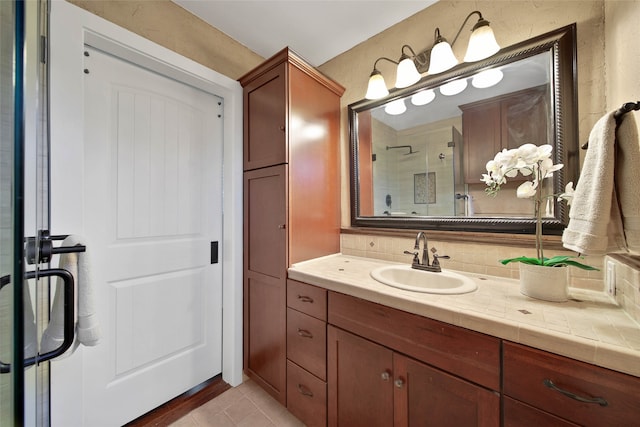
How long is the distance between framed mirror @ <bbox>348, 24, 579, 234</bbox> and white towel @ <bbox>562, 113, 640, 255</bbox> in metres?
0.42

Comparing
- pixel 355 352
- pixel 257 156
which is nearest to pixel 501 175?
pixel 355 352

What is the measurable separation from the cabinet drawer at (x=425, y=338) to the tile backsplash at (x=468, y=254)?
0.51 m

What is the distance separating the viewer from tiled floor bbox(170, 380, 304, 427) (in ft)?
4.35

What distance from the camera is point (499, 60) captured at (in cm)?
120

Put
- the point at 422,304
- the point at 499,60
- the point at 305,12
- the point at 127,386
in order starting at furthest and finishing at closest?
the point at 305,12 → the point at 127,386 → the point at 499,60 → the point at 422,304

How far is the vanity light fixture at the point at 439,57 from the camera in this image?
1.14m

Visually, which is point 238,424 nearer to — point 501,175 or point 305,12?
point 501,175

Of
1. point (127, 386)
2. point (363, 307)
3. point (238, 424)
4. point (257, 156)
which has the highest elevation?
point (257, 156)

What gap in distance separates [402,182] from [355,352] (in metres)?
1.06

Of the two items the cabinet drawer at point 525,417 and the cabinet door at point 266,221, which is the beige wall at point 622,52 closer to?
the cabinet drawer at point 525,417

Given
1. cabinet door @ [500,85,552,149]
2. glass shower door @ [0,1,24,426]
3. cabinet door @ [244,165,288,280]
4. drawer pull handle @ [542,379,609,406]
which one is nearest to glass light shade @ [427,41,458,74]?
cabinet door @ [500,85,552,149]

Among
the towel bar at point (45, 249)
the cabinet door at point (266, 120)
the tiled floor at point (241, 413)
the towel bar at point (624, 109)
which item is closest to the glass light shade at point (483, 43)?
the towel bar at point (624, 109)

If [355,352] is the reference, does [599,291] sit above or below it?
above

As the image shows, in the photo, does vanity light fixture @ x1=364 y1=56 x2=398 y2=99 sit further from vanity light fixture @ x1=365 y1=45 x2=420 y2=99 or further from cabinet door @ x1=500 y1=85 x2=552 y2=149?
cabinet door @ x1=500 y1=85 x2=552 y2=149
